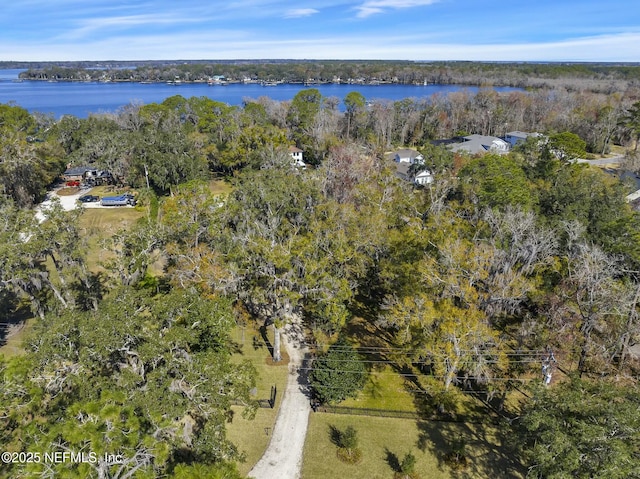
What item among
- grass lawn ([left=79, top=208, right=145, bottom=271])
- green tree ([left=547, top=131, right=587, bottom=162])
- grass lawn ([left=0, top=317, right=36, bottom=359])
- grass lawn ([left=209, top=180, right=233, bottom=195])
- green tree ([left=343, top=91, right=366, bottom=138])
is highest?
green tree ([left=343, top=91, right=366, bottom=138])

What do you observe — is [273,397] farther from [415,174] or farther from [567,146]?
[567,146]

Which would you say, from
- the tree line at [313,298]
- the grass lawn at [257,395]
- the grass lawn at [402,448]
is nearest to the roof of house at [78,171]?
the tree line at [313,298]

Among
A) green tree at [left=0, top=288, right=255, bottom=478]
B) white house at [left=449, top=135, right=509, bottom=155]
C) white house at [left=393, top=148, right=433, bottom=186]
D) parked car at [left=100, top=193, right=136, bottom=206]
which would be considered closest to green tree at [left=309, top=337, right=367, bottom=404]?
green tree at [left=0, top=288, right=255, bottom=478]

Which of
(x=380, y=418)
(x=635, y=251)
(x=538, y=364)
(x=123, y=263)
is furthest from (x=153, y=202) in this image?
(x=635, y=251)

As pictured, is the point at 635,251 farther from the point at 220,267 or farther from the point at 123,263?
the point at 123,263

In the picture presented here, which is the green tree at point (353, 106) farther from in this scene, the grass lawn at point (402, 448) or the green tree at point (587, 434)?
the green tree at point (587, 434)

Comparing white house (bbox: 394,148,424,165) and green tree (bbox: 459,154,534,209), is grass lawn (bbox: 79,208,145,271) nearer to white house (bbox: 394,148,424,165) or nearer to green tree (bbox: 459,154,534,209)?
green tree (bbox: 459,154,534,209)

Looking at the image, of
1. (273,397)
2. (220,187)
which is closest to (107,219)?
(220,187)
